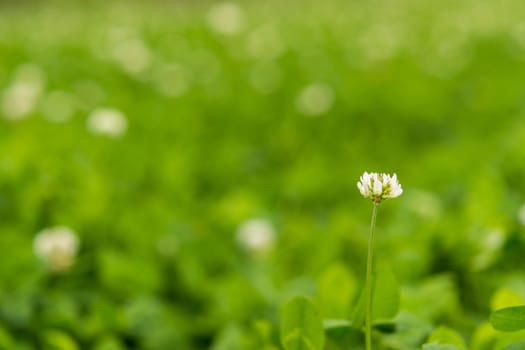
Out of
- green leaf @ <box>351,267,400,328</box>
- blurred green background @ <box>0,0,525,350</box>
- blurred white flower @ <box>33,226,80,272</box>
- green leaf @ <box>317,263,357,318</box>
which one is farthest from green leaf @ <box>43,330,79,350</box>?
green leaf @ <box>351,267,400,328</box>

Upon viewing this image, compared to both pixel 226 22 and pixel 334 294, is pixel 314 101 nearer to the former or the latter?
pixel 334 294

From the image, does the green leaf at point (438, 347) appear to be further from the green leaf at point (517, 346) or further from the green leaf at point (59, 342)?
the green leaf at point (59, 342)

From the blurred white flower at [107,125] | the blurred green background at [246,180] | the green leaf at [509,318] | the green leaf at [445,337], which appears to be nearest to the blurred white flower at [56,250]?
the blurred green background at [246,180]

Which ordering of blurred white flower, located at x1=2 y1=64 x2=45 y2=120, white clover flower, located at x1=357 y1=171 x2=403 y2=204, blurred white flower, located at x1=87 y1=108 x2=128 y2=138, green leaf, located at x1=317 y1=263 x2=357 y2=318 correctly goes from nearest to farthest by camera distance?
white clover flower, located at x1=357 y1=171 x2=403 y2=204
green leaf, located at x1=317 y1=263 x2=357 y2=318
blurred white flower, located at x1=87 y1=108 x2=128 y2=138
blurred white flower, located at x1=2 y1=64 x2=45 y2=120

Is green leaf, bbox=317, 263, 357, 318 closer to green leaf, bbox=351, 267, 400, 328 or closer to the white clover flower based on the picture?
green leaf, bbox=351, 267, 400, 328

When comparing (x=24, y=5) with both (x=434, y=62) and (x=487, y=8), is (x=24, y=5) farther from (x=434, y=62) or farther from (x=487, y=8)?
(x=434, y=62)

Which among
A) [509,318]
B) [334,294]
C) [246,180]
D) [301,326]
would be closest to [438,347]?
[509,318]

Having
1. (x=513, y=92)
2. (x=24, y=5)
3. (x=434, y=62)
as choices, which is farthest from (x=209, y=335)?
(x=24, y=5)
